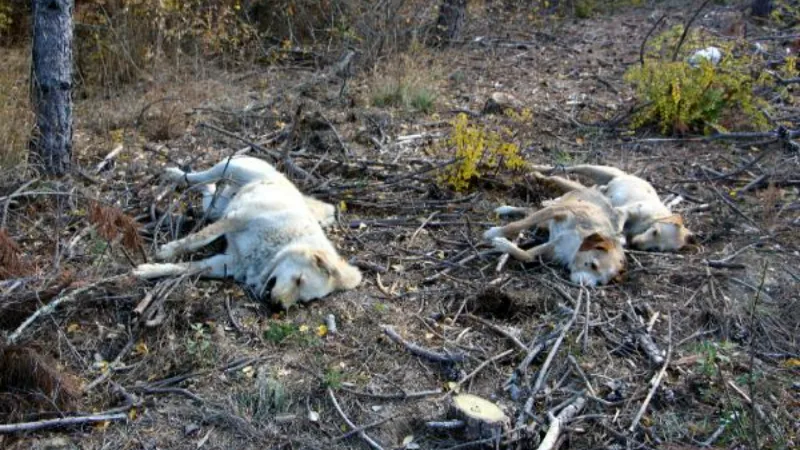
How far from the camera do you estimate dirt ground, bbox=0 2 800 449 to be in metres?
3.98

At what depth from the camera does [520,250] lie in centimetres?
546

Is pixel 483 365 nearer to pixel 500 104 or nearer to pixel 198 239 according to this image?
pixel 198 239

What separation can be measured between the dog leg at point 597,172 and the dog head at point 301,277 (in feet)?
9.11

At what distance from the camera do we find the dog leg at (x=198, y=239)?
4.98 metres

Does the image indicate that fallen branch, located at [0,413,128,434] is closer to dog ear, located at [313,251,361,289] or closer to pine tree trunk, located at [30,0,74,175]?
dog ear, located at [313,251,361,289]

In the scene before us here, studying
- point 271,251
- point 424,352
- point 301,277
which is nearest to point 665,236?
point 424,352

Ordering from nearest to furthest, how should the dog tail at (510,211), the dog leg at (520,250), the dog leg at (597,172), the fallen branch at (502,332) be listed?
the fallen branch at (502,332) < the dog leg at (520,250) < the dog tail at (510,211) < the dog leg at (597,172)

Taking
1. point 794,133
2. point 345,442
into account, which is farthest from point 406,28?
point 345,442

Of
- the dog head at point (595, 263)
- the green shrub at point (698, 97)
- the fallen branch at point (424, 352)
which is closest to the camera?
the fallen branch at point (424, 352)

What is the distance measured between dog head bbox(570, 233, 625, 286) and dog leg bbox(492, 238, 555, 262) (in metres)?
0.26

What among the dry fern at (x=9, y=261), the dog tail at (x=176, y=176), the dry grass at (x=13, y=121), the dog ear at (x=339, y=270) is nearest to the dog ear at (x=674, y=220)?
the dog ear at (x=339, y=270)

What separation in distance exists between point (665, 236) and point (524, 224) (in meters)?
1.05

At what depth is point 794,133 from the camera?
7.54 meters

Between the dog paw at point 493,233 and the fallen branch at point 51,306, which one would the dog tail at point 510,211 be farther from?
the fallen branch at point 51,306
